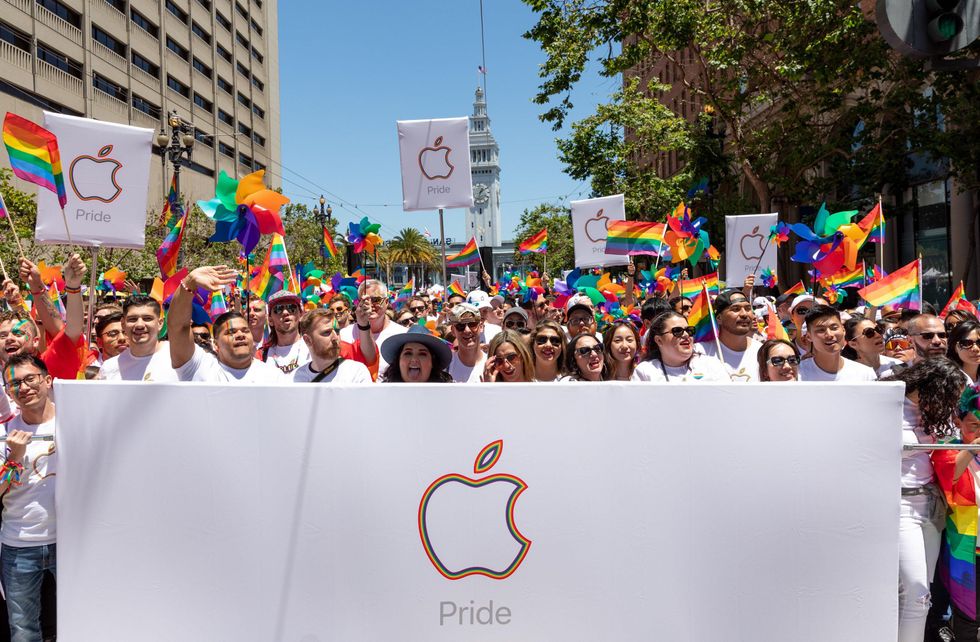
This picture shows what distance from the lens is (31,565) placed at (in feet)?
10.3

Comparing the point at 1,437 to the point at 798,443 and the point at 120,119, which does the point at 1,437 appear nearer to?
the point at 798,443

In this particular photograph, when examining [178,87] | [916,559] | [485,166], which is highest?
[485,166]

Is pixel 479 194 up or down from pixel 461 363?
up

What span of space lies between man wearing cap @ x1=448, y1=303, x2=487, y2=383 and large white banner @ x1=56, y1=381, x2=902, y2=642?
232 centimetres

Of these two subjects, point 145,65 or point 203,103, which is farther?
point 203,103

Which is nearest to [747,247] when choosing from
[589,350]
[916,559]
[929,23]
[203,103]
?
[589,350]

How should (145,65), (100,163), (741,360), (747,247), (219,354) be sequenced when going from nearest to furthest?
(219,354) < (741,360) < (100,163) < (747,247) < (145,65)

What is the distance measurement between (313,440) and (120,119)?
125ft

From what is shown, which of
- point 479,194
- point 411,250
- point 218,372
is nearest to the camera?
point 218,372

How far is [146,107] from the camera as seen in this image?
38469 millimetres

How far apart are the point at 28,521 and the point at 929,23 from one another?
461 centimetres

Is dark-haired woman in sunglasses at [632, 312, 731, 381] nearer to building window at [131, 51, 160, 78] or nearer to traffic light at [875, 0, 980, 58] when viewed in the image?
traffic light at [875, 0, 980, 58]

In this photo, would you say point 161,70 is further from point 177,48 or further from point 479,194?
point 479,194

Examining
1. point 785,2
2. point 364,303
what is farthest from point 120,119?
point 364,303
